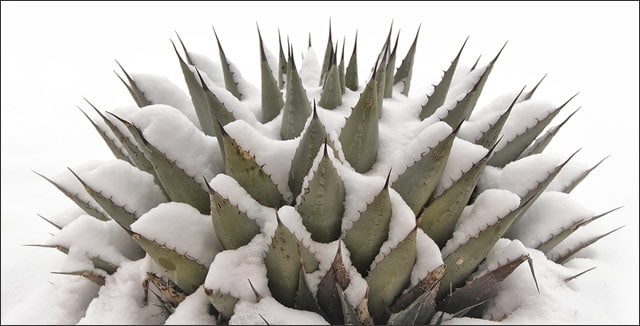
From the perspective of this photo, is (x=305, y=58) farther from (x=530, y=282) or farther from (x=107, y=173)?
(x=530, y=282)

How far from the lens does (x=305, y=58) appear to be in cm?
185

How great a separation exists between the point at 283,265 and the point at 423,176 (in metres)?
0.35

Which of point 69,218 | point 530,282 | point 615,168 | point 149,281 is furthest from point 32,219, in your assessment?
point 615,168

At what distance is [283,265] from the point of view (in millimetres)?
1058

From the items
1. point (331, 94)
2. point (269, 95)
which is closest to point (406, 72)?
point (331, 94)

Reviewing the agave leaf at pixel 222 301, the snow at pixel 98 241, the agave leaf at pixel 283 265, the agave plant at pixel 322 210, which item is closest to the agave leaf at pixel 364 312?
the agave plant at pixel 322 210

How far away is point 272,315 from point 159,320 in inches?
13.6

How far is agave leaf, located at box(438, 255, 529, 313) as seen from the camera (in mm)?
1157

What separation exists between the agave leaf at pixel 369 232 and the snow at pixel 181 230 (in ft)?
0.97

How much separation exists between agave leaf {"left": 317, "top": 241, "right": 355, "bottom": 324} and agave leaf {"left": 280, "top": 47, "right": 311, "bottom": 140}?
0.37 metres

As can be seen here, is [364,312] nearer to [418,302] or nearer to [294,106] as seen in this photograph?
[418,302]

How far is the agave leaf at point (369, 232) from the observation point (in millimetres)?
1054

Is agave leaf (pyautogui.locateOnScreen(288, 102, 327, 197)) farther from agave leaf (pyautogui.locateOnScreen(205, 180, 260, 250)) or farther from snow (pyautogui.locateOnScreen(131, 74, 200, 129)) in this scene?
snow (pyautogui.locateOnScreen(131, 74, 200, 129))

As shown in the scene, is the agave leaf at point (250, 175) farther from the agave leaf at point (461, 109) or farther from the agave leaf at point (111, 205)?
the agave leaf at point (461, 109)
